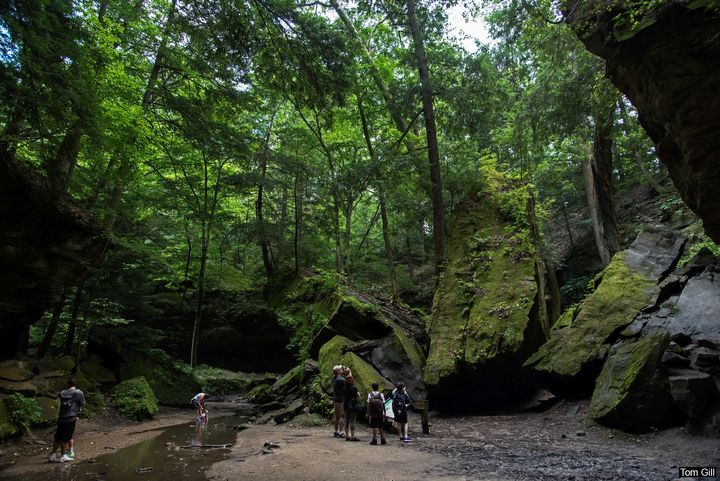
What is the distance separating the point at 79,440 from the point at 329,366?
6.50 meters

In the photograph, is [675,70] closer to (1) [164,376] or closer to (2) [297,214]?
(2) [297,214]

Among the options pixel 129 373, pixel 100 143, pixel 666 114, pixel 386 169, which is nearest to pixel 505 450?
pixel 666 114

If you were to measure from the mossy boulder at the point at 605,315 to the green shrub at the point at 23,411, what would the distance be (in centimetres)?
1247

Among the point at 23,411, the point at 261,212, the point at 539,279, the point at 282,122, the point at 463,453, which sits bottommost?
the point at 463,453

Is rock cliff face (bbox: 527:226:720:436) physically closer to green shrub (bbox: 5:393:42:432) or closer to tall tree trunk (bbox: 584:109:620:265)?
tall tree trunk (bbox: 584:109:620:265)

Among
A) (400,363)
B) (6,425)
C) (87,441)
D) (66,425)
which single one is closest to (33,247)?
(6,425)

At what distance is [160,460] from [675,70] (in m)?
10.7

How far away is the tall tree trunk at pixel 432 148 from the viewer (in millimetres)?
16578

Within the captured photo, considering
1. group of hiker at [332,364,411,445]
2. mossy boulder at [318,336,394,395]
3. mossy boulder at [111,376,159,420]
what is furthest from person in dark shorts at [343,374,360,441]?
mossy boulder at [111,376,159,420]

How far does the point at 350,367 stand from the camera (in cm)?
1185

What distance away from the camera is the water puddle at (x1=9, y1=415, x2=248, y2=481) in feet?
21.8

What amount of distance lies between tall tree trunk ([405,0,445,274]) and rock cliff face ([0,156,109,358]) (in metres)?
11.4

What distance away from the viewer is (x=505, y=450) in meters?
7.71

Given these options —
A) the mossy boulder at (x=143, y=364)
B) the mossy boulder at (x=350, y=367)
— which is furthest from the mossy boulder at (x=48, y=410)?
the mossy boulder at (x=350, y=367)
